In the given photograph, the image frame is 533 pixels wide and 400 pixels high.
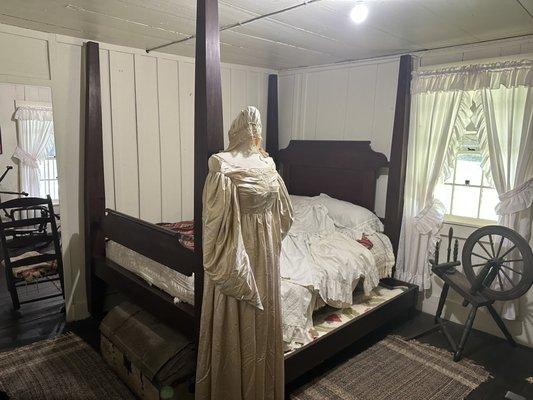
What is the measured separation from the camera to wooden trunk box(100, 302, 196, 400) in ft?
6.51

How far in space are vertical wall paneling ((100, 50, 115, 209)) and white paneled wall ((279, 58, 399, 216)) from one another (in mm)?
1780

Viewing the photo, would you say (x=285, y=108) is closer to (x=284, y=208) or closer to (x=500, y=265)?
(x=284, y=208)

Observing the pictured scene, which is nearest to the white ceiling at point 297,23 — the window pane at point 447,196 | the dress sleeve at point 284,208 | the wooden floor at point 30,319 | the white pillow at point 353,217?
the dress sleeve at point 284,208

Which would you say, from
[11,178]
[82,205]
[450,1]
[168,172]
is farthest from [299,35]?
[11,178]

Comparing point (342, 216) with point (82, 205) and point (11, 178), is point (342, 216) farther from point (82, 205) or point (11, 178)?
point (11, 178)

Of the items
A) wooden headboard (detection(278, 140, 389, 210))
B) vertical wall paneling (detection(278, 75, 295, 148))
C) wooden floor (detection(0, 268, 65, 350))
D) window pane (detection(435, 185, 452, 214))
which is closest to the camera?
wooden floor (detection(0, 268, 65, 350))

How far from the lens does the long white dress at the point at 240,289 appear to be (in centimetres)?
170

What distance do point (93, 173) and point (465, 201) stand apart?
290 centimetres

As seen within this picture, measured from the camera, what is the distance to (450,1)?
6.32 ft

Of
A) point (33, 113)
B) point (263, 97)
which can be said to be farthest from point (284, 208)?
point (263, 97)

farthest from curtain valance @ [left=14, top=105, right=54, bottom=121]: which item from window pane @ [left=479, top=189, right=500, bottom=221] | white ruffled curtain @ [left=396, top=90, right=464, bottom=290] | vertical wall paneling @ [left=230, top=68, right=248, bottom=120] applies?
window pane @ [left=479, top=189, right=500, bottom=221]

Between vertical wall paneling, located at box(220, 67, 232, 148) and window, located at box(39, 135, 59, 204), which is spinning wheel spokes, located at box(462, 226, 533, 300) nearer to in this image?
vertical wall paneling, located at box(220, 67, 232, 148)

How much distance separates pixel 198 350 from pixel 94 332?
4.57ft

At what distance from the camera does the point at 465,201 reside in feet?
10.1
